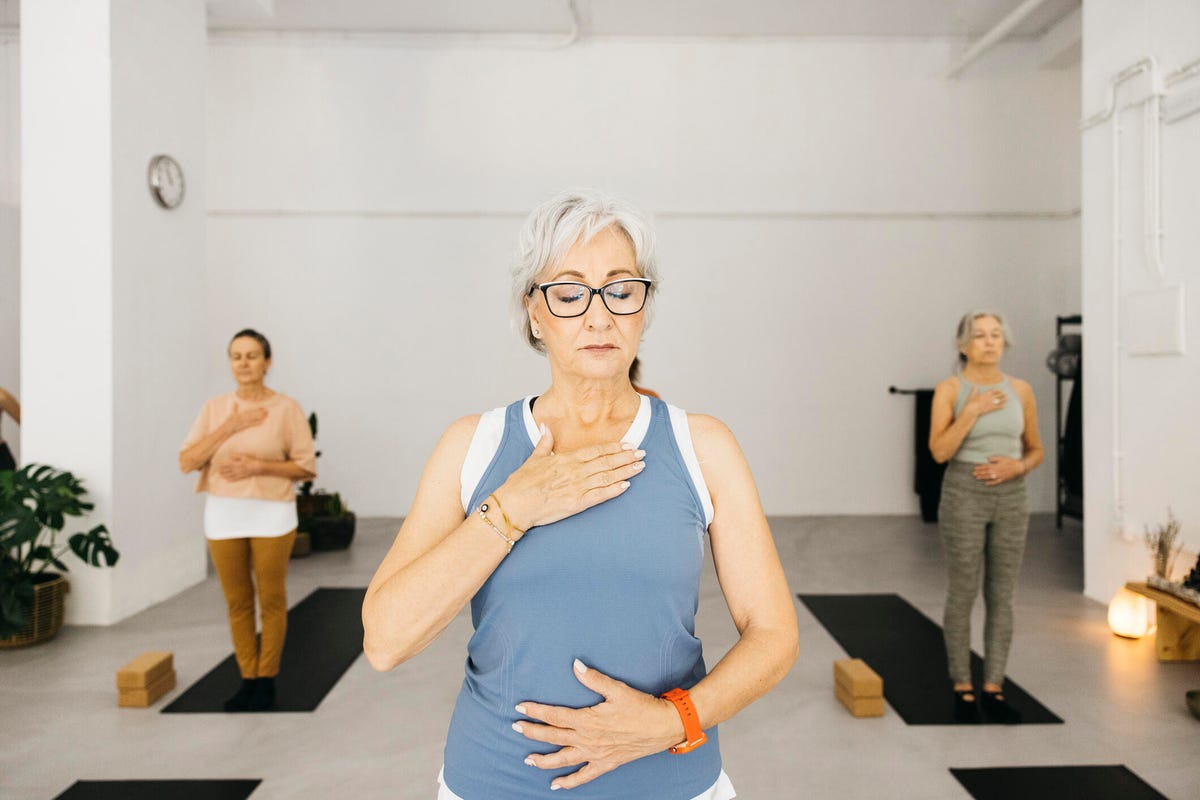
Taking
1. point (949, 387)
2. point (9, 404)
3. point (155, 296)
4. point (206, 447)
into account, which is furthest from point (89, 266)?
point (949, 387)

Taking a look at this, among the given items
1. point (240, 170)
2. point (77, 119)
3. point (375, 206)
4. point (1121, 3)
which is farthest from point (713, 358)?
point (77, 119)

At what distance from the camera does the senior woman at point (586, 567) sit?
3.45ft

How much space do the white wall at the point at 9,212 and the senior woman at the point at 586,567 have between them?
764 cm

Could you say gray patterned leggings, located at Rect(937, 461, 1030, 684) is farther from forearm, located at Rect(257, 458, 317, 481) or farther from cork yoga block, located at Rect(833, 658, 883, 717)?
forearm, located at Rect(257, 458, 317, 481)

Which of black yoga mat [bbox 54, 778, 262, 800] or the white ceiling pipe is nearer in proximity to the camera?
black yoga mat [bbox 54, 778, 262, 800]

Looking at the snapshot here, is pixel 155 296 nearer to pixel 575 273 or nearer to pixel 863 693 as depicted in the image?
pixel 863 693

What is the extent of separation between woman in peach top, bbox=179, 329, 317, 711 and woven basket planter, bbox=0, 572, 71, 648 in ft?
4.90

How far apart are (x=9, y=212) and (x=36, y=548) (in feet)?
14.5

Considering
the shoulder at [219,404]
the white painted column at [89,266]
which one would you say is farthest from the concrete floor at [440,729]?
the shoulder at [219,404]

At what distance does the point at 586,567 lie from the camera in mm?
1074

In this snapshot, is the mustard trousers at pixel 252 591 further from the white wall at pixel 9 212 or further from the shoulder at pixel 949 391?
the white wall at pixel 9 212

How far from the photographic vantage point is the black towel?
7.46m

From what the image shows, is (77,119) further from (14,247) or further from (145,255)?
(14,247)

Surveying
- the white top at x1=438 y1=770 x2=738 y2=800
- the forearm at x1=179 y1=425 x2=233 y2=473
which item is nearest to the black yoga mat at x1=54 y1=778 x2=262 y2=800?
the forearm at x1=179 y1=425 x2=233 y2=473
